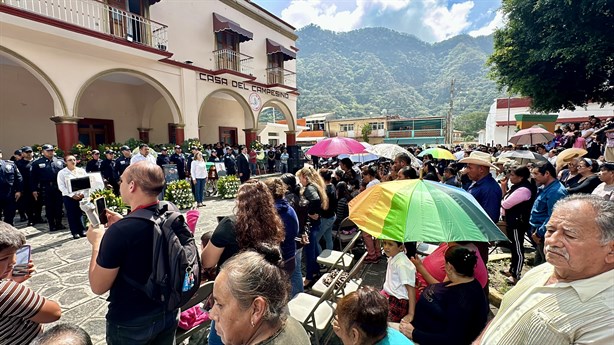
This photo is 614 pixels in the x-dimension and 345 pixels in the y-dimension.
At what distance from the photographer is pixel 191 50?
535 inches

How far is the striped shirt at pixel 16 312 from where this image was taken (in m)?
1.54

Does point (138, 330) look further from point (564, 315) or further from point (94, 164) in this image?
point (94, 164)

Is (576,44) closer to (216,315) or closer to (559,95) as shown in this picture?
(559,95)

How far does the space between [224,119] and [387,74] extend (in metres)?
139

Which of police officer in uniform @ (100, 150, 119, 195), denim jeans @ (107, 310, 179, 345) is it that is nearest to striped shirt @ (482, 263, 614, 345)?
denim jeans @ (107, 310, 179, 345)

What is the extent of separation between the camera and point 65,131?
29.6ft

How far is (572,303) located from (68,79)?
40.6 ft

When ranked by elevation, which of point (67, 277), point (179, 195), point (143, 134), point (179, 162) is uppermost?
point (143, 134)

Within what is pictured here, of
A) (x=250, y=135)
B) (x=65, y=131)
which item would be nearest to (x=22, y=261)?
(x=65, y=131)

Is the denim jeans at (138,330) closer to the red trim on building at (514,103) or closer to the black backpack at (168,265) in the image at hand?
the black backpack at (168,265)

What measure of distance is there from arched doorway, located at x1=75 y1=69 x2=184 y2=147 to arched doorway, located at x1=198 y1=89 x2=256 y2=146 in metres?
2.08

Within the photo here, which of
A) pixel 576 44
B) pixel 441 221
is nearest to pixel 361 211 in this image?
pixel 441 221

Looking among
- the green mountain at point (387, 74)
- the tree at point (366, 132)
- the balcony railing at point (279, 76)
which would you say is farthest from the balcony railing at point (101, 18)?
the green mountain at point (387, 74)

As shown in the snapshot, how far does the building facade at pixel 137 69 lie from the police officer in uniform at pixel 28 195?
6.36 ft
